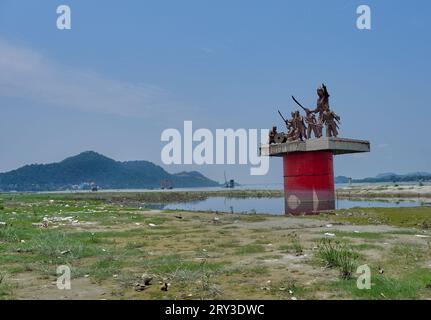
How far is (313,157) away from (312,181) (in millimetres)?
1846

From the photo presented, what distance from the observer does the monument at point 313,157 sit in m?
28.8

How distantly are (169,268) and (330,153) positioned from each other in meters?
22.7

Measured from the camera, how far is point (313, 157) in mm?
29203

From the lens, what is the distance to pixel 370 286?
7.44 meters

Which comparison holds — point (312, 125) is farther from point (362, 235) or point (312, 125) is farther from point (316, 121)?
point (362, 235)

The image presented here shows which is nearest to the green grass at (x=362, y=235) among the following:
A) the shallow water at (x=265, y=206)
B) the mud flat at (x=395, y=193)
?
the shallow water at (x=265, y=206)

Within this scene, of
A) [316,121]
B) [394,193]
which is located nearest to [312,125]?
[316,121]

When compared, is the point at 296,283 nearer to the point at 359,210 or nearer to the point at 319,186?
the point at 359,210

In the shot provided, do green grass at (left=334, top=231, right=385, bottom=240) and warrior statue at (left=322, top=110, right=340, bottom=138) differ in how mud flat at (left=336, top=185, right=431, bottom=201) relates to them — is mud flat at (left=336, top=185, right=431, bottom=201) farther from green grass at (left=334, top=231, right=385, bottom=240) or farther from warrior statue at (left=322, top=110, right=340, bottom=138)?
green grass at (left=334, top=231, right=385, bottom=240)

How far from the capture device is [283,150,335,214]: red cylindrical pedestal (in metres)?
29.0

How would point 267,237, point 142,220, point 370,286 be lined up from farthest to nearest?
point 142,220 < point 267,237 < point 370,286

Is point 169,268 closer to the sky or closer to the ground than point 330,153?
closer to the ground

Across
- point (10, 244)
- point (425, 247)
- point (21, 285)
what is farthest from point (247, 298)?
point (10, 244)
